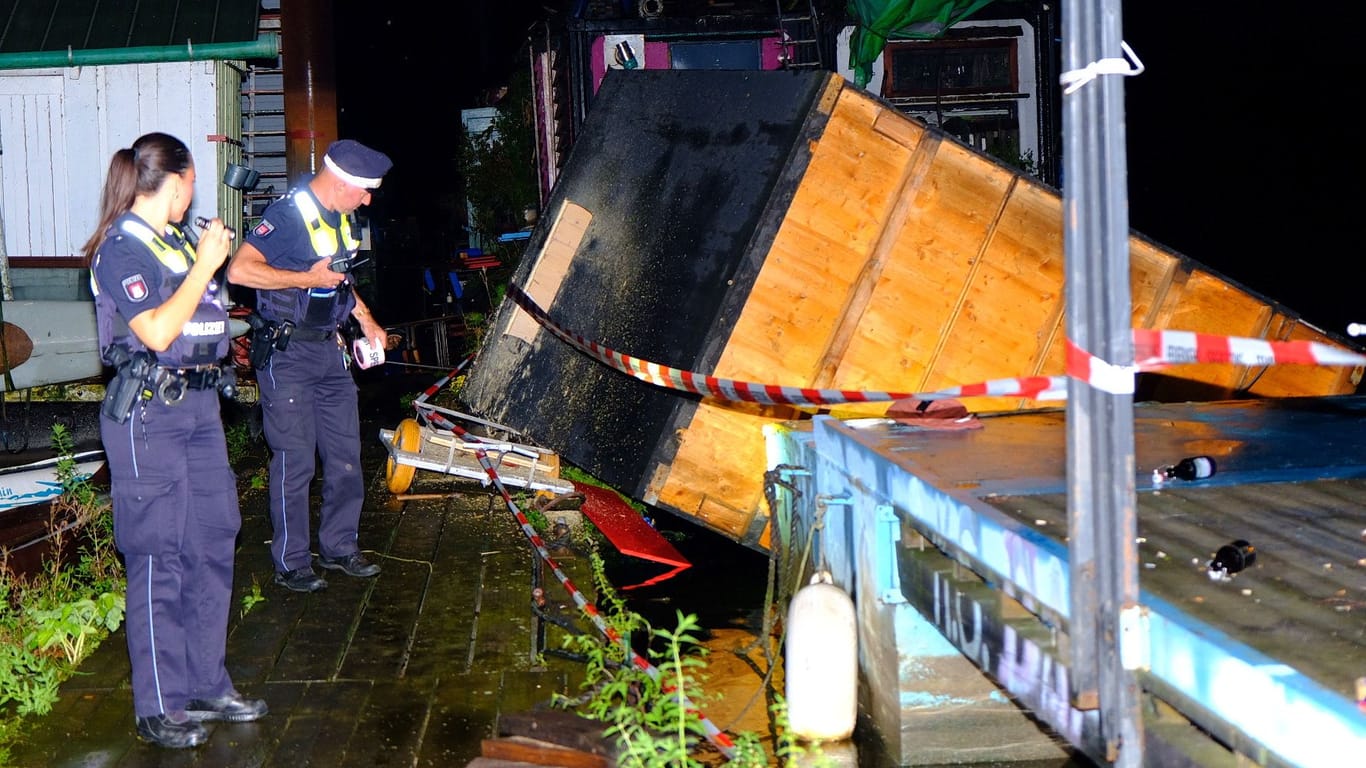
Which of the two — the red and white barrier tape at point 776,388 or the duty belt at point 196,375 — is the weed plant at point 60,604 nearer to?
the duty belt at point 196,375

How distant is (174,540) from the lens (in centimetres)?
429

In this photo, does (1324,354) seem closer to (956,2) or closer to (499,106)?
(956,2)

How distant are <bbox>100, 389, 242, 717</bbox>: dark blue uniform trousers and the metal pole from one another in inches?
117

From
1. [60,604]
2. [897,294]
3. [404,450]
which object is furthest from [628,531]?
→ [60,604]

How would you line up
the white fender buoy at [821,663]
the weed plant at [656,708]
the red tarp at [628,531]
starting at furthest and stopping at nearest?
the red tarp at [628,531], the white fender buoy at [821,663], the weed plant at [656,708]

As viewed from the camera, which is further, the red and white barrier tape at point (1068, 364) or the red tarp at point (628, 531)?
the red tarp at point (628, 531)

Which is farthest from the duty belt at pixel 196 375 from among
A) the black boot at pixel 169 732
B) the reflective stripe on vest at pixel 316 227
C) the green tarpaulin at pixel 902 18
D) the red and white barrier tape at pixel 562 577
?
the green tarpaulin at pixel 902 18

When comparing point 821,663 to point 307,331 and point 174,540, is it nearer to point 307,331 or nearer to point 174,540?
point 174,540

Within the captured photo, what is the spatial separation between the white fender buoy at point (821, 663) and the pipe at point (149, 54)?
321 inches

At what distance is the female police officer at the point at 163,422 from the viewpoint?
13.7 ft

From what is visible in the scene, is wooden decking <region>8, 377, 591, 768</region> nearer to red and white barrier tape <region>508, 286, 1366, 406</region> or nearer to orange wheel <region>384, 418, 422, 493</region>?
orange wheel <region>384, 418, 422, 493</region>

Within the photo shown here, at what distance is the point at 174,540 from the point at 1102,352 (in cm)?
318

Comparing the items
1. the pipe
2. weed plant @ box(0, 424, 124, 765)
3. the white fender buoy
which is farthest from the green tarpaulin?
the white fender buoy

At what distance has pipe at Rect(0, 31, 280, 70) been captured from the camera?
10.5 meters
